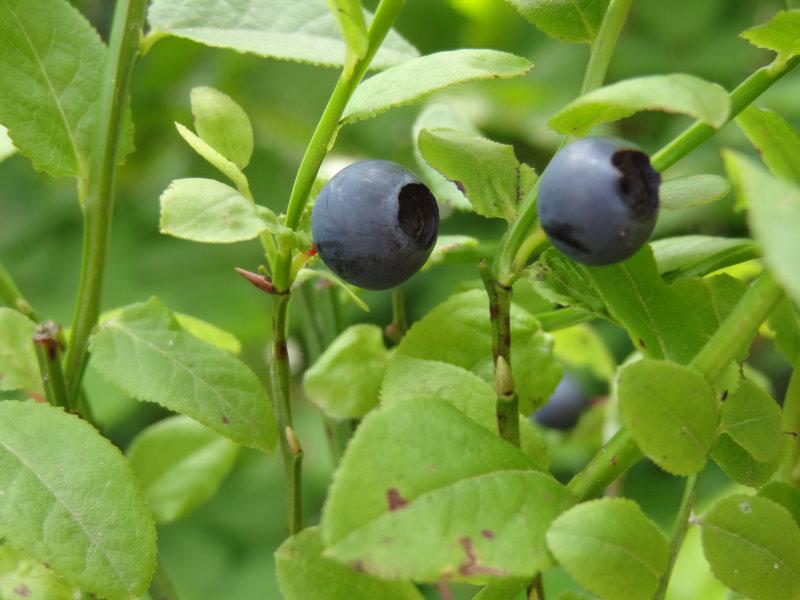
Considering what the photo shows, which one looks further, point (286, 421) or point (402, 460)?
point (286, 421)

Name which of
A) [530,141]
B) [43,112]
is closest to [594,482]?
[43,112]

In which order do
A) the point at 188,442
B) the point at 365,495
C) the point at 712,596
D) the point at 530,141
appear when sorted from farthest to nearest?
the point at 530,141, the point at 712,596, the point at 188,442, the point at 365,495

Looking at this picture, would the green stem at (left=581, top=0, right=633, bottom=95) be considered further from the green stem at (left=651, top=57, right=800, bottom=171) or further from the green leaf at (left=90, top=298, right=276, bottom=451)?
the green leaf at (left=90, top=298, right=276, bottom=451)

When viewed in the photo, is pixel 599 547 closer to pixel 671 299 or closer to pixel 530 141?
pixel 671 299

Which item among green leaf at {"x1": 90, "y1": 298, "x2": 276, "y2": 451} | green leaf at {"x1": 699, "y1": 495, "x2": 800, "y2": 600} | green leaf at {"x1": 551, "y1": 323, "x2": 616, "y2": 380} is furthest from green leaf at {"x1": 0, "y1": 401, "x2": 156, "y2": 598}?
green leaf at {"x1": 551, "y1": 323, "x2": 616, "y2": 380}

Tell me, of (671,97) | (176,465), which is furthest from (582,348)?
(671,97)

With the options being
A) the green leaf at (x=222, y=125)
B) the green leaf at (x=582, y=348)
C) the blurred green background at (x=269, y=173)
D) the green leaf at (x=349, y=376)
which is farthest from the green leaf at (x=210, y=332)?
the blurred green background at (x=269, y=173)

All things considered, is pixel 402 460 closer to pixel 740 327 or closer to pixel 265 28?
pixel 740 327
